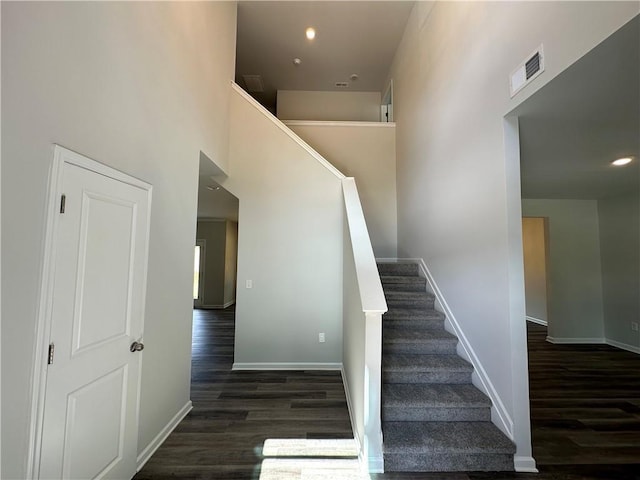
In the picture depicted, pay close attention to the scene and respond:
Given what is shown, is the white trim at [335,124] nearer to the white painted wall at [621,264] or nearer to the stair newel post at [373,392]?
the white painted wall at [621,264]

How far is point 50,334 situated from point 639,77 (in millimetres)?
3371

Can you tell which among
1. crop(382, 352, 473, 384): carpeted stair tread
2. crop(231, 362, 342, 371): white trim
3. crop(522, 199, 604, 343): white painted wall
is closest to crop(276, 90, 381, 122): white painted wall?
crop(522, 199, 604, 343): white painted wall

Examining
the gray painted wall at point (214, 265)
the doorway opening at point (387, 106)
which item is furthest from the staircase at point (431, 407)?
the gray painted wall at point (214, 265)

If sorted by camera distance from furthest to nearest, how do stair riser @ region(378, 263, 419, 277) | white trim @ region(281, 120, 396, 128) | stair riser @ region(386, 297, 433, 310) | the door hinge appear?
white trim @ region(281, 120, 396, 128)
stair riser @ region(378, 263, 419, 277)
stair riser @ region(386, 297, 433, 310)
the door hinge

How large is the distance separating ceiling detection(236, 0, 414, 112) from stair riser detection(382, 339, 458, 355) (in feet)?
16.2

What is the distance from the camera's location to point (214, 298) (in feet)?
28.8

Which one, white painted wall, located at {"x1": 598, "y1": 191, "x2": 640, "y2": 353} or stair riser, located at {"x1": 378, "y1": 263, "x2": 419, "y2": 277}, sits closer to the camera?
stair riser, located at {"x1": 378, "y1": 263, "x2": 419, "y2": 277}

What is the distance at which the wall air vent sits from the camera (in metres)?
1.81

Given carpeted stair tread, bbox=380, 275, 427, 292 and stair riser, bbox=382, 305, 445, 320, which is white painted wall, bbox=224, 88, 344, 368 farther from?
stair riser, bbox=382, 305, 445, 320

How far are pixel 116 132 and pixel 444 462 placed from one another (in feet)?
10.1

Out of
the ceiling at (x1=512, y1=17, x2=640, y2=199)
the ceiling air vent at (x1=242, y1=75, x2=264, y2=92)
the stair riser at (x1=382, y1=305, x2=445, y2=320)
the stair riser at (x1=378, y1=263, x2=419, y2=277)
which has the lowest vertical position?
the stair riser at (x1=382, y1=305, x2=445, y2=320)

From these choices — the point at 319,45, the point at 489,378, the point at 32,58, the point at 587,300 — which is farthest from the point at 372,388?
the point at 319,45

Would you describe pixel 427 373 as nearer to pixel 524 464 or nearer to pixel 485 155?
pixel 524 464

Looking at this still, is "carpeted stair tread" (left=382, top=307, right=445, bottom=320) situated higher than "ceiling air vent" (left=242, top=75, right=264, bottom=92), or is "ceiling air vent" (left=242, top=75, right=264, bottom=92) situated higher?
"ceiling air vent" (left=242, top=75, right=264, bottom=92)
